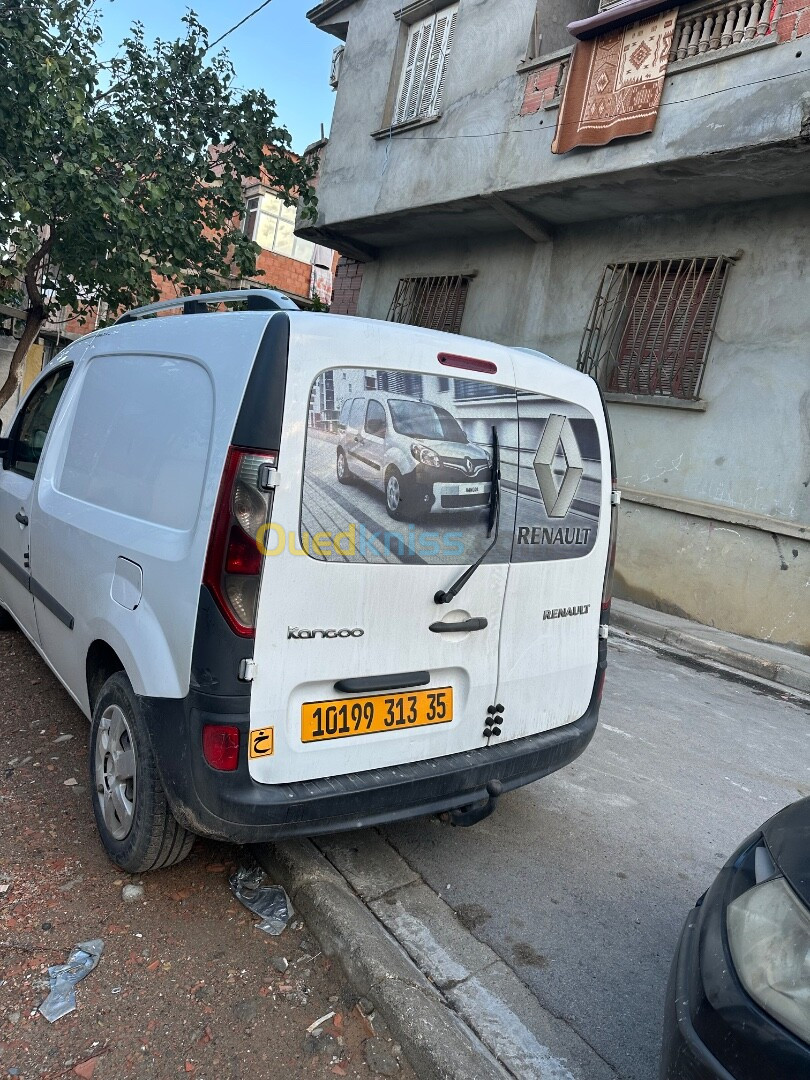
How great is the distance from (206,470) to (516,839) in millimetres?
2059

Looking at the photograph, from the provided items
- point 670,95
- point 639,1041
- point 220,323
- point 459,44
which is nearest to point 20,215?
point 459,44

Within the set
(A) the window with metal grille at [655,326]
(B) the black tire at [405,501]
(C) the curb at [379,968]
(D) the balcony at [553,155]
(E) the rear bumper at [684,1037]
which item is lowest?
(C) the curb at [379,968]

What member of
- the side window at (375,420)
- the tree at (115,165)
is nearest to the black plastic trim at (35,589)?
the side window at (375,420)

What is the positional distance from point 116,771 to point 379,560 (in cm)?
129

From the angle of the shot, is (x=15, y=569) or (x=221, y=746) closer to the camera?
(x=221, y=746)

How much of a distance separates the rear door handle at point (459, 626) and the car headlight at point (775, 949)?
1150 millimetres

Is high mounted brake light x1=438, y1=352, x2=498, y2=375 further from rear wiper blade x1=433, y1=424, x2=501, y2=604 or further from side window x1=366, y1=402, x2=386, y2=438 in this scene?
side window x1=366, y1=402, x2=386, y2=438

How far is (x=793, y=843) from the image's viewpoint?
1.85 meters

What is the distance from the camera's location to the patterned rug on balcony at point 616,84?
25.3ft

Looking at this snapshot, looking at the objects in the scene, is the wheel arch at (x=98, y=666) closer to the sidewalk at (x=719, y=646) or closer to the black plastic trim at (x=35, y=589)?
the black plastic trim at (x=35, y=589)

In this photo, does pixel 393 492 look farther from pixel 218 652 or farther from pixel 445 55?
pixel 445 55

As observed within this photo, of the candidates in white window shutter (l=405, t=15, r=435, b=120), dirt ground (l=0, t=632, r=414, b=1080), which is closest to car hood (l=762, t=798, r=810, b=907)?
dirt ground (l=0, t=632, r=414, b=1080)

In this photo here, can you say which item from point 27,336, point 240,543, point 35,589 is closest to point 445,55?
point 27,336

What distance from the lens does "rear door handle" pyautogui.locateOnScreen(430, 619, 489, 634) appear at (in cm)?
261
